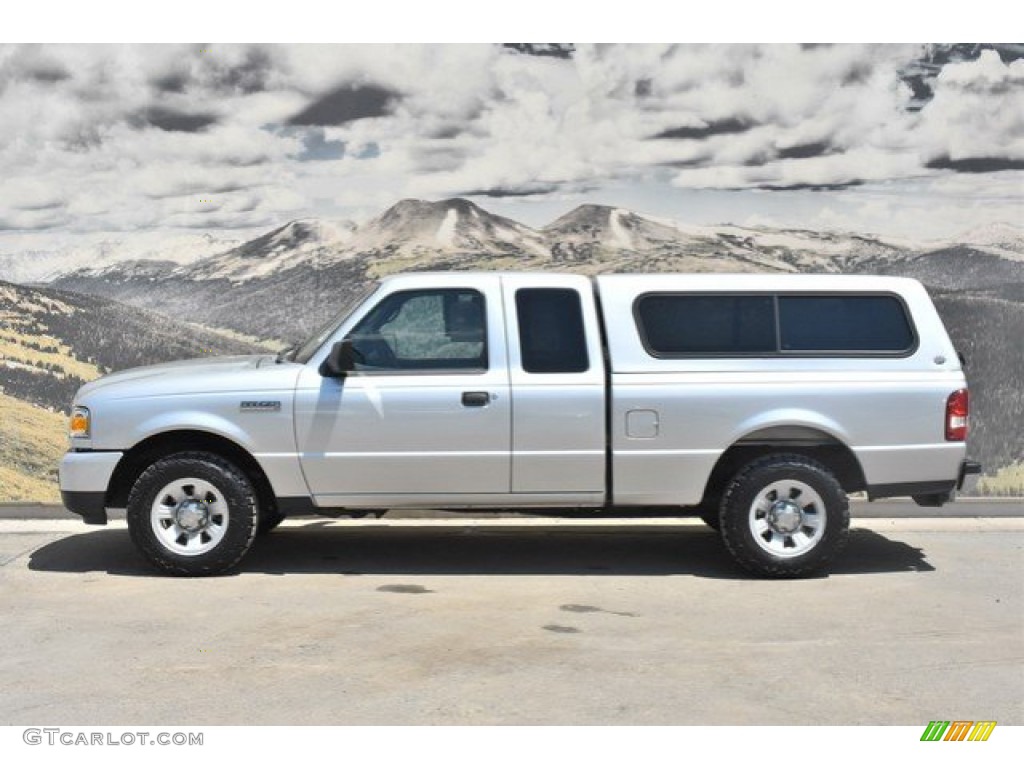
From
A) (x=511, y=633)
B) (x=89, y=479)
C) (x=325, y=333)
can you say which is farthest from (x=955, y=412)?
(x=89, y=479)

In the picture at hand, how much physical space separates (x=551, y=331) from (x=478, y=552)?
71.7 inches

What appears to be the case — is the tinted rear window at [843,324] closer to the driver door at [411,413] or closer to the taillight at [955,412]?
the taillight at [955,412]

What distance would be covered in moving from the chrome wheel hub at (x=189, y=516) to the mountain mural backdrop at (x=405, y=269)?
3011mm

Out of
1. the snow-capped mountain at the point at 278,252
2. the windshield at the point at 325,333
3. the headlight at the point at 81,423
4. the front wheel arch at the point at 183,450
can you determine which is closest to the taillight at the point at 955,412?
the windshield at the point at 325,333

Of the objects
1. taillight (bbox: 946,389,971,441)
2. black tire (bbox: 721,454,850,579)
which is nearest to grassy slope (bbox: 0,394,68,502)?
black tire (bbox: 721,454,850,579)

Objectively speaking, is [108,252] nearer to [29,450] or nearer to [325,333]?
[29,450]

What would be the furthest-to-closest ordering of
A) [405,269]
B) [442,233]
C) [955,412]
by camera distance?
[442,233]
[405,269]
[955,412]

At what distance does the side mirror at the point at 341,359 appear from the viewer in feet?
25.7

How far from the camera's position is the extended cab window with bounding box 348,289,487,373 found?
7980 mm

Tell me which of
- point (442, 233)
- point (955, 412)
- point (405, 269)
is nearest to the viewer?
point (955, 412)

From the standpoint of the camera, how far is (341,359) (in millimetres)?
7836

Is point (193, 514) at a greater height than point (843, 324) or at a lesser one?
lesser

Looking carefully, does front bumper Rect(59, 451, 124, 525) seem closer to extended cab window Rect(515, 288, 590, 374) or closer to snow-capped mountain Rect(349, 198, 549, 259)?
extended cab window Rect(515, 288, 590, 374)

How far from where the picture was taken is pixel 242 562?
8.59m
